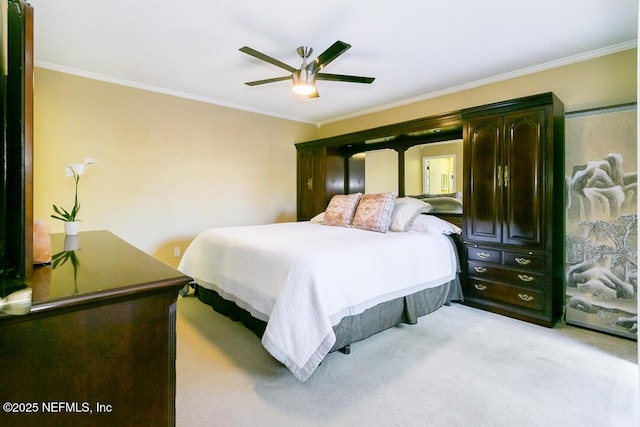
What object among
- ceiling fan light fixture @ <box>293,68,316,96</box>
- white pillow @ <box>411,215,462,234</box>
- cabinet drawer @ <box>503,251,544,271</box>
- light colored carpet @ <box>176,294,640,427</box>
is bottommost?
light colored carpet @ <box>176,294,640,427</box>

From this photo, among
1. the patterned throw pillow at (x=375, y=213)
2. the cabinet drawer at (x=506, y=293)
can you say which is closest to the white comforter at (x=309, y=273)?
the patterned throw pillow at (x=375, y=213)

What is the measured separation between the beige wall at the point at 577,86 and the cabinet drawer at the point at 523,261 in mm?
1460

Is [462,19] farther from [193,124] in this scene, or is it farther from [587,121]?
[193,124]

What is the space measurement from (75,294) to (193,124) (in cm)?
379

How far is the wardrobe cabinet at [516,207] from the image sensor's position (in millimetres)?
2709

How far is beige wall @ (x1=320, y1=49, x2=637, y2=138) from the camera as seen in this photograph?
2.67 meters

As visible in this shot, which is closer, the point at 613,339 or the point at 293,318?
the point at 293,318

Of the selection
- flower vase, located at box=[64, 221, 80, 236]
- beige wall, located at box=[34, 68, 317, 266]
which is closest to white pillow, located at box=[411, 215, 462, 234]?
beige wall, located at box=[34, 68, 317, 266]

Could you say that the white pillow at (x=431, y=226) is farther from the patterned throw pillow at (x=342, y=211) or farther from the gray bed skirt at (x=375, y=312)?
the patterned throw pillow at (x=342, y=211)

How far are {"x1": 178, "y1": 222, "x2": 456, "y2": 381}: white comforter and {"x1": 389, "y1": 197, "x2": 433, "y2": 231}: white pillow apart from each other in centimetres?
29

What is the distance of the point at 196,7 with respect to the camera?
218cm

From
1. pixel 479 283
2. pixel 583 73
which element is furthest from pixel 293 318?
pixel 583 73

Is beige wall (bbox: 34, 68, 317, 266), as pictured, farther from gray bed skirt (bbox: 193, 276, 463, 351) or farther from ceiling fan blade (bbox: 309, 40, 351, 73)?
ceiling fan blade (bbox: 309, 40, 351, 73)

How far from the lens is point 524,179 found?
9.23 ft
